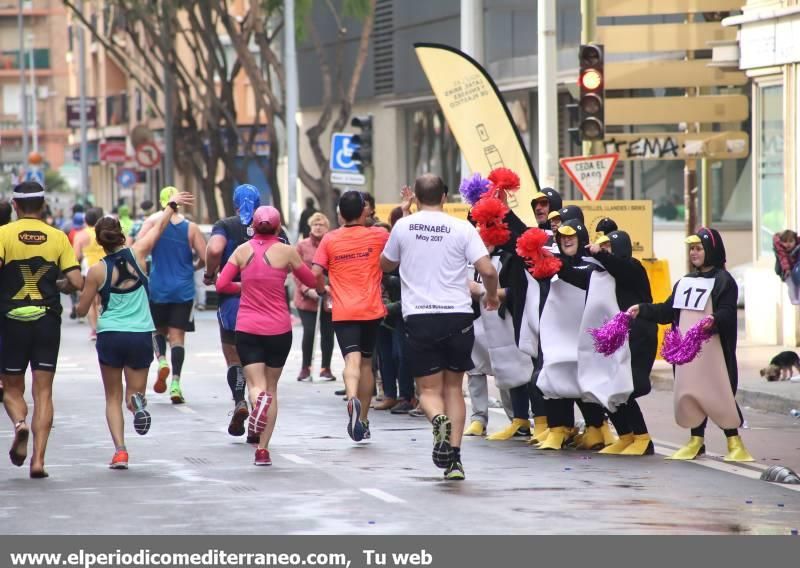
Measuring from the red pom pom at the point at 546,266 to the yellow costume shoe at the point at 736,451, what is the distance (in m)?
1.64

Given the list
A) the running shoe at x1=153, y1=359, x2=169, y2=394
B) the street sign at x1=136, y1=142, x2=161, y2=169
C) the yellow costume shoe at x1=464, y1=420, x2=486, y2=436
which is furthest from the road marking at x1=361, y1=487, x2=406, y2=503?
the street sign at x1=136, y1=142, x2=161, y2=169

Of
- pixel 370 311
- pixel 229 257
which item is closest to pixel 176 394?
pixel 229 257

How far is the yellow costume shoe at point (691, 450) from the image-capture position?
43.4 ft

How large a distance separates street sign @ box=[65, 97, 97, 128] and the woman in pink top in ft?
210

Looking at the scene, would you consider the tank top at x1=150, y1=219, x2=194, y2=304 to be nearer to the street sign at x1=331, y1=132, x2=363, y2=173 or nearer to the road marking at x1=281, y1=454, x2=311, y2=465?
the road marking at x1=281, y1=454, x2=311, y2=465

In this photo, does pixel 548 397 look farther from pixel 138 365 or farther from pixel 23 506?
pixel 23 506

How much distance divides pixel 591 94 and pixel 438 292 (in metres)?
10.6

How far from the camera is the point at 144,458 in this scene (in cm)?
1341

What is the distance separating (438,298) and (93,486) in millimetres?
2368

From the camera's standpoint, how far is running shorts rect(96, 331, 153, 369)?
12.7m

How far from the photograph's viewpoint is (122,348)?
1266cm

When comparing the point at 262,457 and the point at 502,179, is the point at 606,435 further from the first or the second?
the point at 262,457
